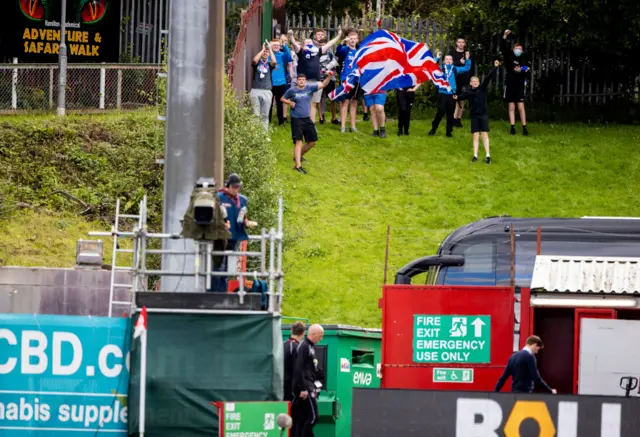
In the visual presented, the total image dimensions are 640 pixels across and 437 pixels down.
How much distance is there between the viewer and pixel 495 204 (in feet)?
94.9

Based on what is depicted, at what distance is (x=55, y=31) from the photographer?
34.4m

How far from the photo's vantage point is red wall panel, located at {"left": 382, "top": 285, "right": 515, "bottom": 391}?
1950 centimetres

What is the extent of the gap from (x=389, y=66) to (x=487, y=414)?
18102 mm

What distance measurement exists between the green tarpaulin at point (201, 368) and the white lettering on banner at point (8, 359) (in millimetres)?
1267

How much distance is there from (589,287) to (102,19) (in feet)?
63.2

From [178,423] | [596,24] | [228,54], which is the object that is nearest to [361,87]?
[228,54]

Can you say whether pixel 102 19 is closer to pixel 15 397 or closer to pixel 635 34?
pixel 635 34

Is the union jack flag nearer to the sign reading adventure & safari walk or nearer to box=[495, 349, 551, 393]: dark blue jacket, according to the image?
the sign reading adventure & safari walk

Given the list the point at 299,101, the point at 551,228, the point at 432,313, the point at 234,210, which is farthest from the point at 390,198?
the point at 234,210

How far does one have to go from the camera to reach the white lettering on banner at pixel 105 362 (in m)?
15.8

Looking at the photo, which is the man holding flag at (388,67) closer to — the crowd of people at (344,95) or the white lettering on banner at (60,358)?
the crowd of people at (344,95)

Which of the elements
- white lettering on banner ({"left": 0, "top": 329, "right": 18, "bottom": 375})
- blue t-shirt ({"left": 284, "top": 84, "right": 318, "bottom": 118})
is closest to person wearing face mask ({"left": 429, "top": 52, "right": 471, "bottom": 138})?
blue t-shirt ({"left": 284, "top": 84, "right": 318, "bottom": 118})

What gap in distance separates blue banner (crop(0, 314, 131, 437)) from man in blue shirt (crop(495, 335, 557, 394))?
15.7ft

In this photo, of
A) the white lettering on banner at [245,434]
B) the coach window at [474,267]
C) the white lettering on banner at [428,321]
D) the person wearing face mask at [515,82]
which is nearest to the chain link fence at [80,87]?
the person wearing face mask at [515,82]
